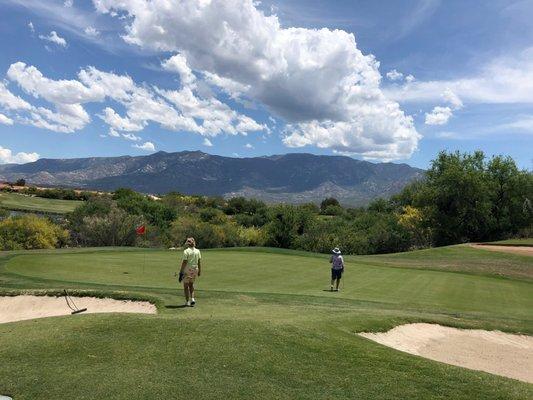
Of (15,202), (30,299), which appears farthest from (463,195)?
(15,202)

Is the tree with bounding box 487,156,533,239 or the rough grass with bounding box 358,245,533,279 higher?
the tree with bounding box 487,156,533,239

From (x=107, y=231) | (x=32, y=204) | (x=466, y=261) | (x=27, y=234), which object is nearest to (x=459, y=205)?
(x=466, y=261)

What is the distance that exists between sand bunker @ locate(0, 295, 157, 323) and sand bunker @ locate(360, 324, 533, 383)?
7.65 metres

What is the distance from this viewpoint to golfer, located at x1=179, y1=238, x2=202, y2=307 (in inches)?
575

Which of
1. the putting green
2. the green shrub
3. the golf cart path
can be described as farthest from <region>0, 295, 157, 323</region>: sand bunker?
the golf cart path

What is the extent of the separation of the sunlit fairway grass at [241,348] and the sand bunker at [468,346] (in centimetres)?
49

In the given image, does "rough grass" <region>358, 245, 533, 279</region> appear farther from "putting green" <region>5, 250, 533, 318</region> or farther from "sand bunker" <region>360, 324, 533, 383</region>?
"sand bunker" <region>360, 324, 533, 383</region>

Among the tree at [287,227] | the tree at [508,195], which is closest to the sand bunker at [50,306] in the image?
the tree at [287,227]

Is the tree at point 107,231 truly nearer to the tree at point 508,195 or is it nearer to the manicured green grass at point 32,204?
the tree at point 508,195

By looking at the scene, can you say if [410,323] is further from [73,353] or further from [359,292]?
[73,353]

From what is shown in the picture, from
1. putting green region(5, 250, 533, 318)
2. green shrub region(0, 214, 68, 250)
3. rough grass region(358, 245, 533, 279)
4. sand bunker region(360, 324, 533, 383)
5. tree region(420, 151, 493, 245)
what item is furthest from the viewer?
tree region(420, 151, 493, 245)

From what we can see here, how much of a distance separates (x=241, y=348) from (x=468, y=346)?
7487 millimetres

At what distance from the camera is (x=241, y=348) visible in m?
9.23

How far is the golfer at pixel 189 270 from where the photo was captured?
14602mm
